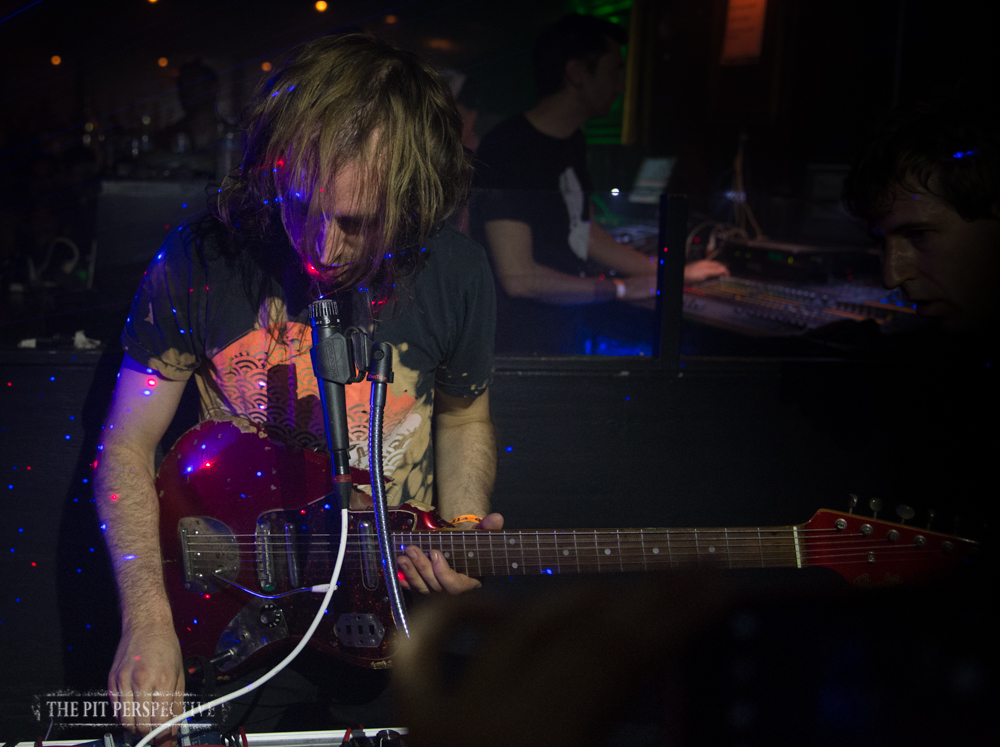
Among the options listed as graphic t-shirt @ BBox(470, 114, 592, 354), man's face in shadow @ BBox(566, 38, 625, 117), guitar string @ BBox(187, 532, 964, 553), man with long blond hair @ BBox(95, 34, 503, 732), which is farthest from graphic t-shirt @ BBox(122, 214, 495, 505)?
man's face in shadow @ BBox(566, 38, 625, 117)

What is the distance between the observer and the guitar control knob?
1501 millimetres

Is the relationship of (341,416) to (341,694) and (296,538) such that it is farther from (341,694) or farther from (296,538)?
(341,694)

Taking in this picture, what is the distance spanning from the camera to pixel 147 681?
4.17ft

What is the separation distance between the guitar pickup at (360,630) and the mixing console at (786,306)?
1.64 metres

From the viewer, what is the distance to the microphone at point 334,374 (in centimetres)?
107

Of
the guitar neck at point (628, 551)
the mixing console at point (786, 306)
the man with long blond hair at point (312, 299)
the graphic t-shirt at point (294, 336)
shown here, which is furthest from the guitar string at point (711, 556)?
the mixing console at point (786, 306)

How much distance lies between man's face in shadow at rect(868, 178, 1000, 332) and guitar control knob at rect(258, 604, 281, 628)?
1.57 metres

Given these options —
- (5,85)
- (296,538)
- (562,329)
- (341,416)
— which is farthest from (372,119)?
(5,85)

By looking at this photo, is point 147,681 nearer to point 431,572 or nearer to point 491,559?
point 431,572

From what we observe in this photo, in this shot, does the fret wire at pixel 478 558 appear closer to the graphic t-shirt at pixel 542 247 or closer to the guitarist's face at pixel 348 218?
the guitarist's face at pixel 348 218

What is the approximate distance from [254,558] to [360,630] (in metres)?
0.28

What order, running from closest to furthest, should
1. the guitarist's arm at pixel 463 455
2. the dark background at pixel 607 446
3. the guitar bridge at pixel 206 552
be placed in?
the guitar bridge at pixel 206 552
the guitarist's arm at pixel 463 455
the dark background at pixel 607 446

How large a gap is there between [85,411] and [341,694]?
1099 millimetres

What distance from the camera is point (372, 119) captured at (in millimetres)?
1368
